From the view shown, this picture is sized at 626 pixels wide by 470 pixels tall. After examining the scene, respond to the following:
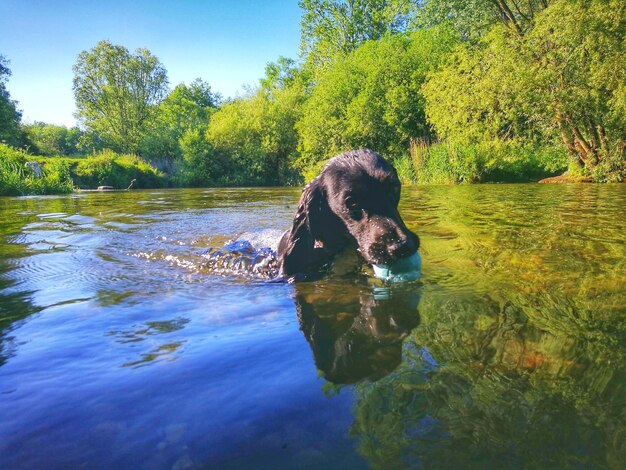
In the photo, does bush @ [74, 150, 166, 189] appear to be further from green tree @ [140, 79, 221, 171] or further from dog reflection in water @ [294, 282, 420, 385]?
dog reflection in water @ [294, 282, 420, 385]

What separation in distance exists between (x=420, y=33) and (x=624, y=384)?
41655 mm

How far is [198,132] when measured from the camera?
5397 centimetres

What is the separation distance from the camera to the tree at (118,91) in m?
64.5

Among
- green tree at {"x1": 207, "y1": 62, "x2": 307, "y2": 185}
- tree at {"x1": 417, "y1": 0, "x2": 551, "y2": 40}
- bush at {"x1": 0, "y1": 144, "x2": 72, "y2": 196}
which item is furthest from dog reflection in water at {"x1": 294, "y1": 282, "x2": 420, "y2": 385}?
green tree at {"x1": 207, "y1": 62, "x2": 307, "y2": 185}

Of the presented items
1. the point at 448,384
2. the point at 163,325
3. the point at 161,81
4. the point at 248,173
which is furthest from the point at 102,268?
the point at 161,81

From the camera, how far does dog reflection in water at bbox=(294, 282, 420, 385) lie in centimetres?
187

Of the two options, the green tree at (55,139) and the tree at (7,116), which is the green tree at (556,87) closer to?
the tree at (7,116)

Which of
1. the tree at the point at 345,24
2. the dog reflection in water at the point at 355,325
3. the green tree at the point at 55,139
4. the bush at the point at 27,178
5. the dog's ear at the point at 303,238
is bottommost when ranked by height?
the dog reflection in water at the point at 355,325

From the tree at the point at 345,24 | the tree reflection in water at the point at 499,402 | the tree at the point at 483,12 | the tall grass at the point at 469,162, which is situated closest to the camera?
the tree reflection in water at the point at 499,402

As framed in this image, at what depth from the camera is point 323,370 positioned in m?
1.86

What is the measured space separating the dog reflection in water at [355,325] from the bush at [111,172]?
3784 centimetres

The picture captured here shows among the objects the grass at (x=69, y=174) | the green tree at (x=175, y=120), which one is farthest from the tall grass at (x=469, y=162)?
the green tree at (x=175, y=120)

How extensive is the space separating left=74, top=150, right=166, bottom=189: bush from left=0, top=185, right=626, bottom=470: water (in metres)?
36.2

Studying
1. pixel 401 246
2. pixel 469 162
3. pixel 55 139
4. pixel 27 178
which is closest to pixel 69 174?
pixel 27 178
